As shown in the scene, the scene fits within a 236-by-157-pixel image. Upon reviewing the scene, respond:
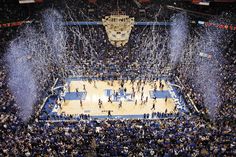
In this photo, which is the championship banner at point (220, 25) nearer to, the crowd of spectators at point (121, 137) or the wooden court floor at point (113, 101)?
the wooden court floor at point (113, 101)

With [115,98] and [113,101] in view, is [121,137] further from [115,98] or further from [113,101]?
[115,98]

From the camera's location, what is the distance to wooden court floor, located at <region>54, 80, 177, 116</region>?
26.3 metres

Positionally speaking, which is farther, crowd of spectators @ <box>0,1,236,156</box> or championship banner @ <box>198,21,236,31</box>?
championship banner @ <box>198,21,236,31</box>

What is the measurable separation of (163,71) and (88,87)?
9.24m

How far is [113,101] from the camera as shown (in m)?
28.0

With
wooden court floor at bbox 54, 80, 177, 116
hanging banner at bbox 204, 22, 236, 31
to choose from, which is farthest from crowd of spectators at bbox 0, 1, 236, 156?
hanging banner at bbox 204, 22, 236, 31

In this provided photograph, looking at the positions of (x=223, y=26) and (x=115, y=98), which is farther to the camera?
(x=223, y=26)

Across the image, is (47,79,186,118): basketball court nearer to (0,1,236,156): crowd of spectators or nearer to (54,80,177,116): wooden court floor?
(54,80,177,116): wooden court floor

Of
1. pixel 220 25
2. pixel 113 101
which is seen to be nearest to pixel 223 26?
pixel 220 25

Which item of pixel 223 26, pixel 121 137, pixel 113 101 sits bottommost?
pixel 113 101

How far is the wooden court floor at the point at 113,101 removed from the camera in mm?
26344

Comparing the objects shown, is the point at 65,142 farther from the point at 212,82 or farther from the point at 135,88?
the point at 212,82

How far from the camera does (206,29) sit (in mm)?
39094

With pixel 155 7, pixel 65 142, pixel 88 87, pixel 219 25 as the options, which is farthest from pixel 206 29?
pixel 65 142
